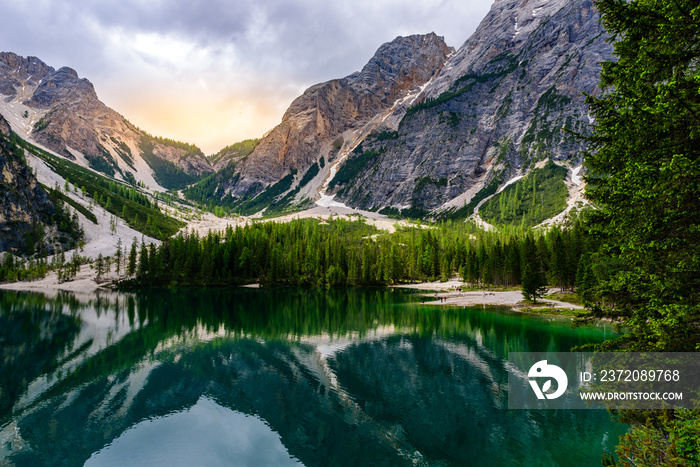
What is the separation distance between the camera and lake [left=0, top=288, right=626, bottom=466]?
18.2m

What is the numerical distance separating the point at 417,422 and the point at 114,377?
87.7ft

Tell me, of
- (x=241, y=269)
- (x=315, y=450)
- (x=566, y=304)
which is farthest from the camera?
(x=241, y=269)

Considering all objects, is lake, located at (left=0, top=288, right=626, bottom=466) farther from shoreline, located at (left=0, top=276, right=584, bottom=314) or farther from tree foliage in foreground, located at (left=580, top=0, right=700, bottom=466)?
shoreline, located at (left=0, top=276, right=584, bottom=314)

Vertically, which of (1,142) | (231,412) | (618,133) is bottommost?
(231,412)

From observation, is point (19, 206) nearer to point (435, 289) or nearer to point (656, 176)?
point (435, 289)

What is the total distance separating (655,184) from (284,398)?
2441 centimetres

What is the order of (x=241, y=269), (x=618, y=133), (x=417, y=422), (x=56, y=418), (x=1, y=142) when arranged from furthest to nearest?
1. (x=1, y=142)
2. (x=241, y=269)
3. (x=56, y=418)
4. (x=417, y=422)
5. (x=618, y=133)

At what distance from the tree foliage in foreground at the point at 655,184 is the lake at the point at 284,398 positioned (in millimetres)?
9430

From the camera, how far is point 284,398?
25109 mm

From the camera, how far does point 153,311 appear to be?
66.7 m

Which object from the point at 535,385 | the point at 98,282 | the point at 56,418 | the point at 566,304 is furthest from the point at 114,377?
the point at 98,282

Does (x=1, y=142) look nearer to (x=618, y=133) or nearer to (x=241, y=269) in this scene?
(x=241, y=269)

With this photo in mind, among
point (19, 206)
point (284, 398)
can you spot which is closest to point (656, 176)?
point (284, 398)

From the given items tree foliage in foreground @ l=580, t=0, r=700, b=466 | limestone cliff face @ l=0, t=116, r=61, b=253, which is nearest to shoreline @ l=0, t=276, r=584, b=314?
limestone cliff face @ l=0, t=116, r=61, b=253
